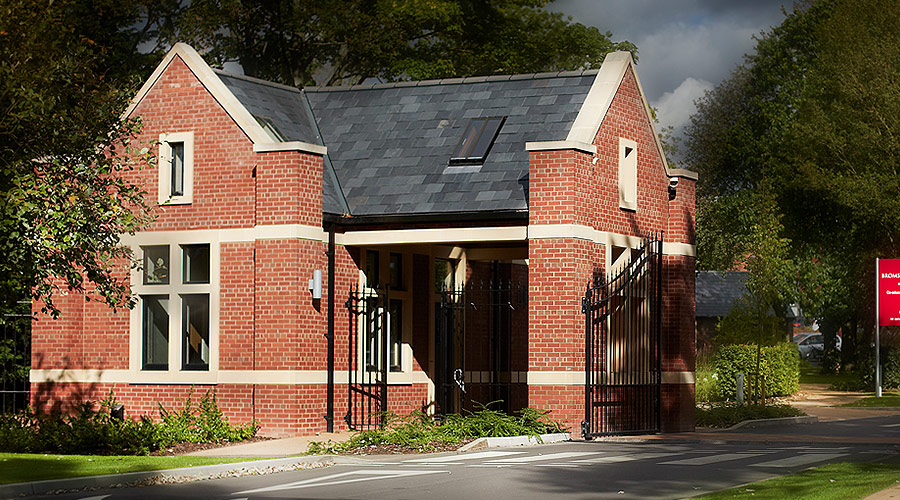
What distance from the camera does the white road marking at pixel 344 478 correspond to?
A: 47.8 ft

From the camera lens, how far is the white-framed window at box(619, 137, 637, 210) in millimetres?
24031

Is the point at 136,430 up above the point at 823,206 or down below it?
below

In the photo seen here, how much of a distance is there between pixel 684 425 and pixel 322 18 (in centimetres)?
1935

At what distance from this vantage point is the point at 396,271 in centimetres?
2506

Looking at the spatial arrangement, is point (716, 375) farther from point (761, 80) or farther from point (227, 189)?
point (761, 80)

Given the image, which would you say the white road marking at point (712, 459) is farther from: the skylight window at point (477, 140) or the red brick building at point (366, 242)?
the skylight window at point (477, 140)

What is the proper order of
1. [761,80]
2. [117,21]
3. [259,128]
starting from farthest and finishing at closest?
[761,80]
[117,21]
[259,128]

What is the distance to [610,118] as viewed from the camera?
23672 millimetres

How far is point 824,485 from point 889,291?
100 feet

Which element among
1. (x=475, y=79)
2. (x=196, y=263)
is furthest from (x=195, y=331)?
(x=475, y=79)

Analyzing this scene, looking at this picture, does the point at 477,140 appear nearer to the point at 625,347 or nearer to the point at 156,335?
the point at 625,347

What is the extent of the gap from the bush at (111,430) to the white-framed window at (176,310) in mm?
713

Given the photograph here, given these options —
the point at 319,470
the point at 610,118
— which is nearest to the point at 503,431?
the point at 319,470

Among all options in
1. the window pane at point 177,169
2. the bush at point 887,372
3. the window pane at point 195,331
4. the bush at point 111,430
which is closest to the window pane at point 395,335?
the bush at point 111,430
